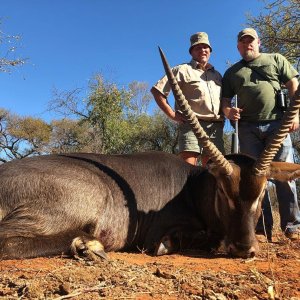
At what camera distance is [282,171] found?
494cm

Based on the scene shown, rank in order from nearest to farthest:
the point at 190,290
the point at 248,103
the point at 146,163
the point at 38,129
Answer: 1. the point at 190,290
2. the point at 146,163
3. the point at 248,103
4. the point at 38,129

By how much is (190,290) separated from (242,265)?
119 centimetres

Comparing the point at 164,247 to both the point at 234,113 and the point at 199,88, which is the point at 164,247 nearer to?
the point at 234,113

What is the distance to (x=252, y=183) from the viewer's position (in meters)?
4.52

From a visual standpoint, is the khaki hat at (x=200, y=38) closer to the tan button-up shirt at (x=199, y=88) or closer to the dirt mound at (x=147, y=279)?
the tan button-up shirt at (x=199, y=88)

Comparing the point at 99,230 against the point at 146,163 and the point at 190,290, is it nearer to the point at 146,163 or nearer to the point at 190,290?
the point at 146,163

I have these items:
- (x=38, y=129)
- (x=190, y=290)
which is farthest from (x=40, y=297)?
(x=38, y=129)

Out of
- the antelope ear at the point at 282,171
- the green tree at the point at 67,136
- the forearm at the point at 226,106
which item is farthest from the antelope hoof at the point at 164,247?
the green tree at the point at 67,136

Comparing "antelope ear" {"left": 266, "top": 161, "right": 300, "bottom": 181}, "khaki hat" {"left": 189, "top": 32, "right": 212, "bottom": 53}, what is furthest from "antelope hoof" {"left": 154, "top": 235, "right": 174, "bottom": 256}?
"khaki hat" {"left": 189, "top": 32, "right": 212, "bottom": 53}

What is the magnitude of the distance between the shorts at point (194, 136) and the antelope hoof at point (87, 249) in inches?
102

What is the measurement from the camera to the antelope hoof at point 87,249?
391 cm

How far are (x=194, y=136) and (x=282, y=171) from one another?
1.65 m

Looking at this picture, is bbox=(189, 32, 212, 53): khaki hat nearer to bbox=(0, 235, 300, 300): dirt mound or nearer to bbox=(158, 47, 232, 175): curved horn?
bbox=(158, 47, 232, 175): curved horn

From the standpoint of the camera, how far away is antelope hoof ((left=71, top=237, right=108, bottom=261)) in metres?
3.91
